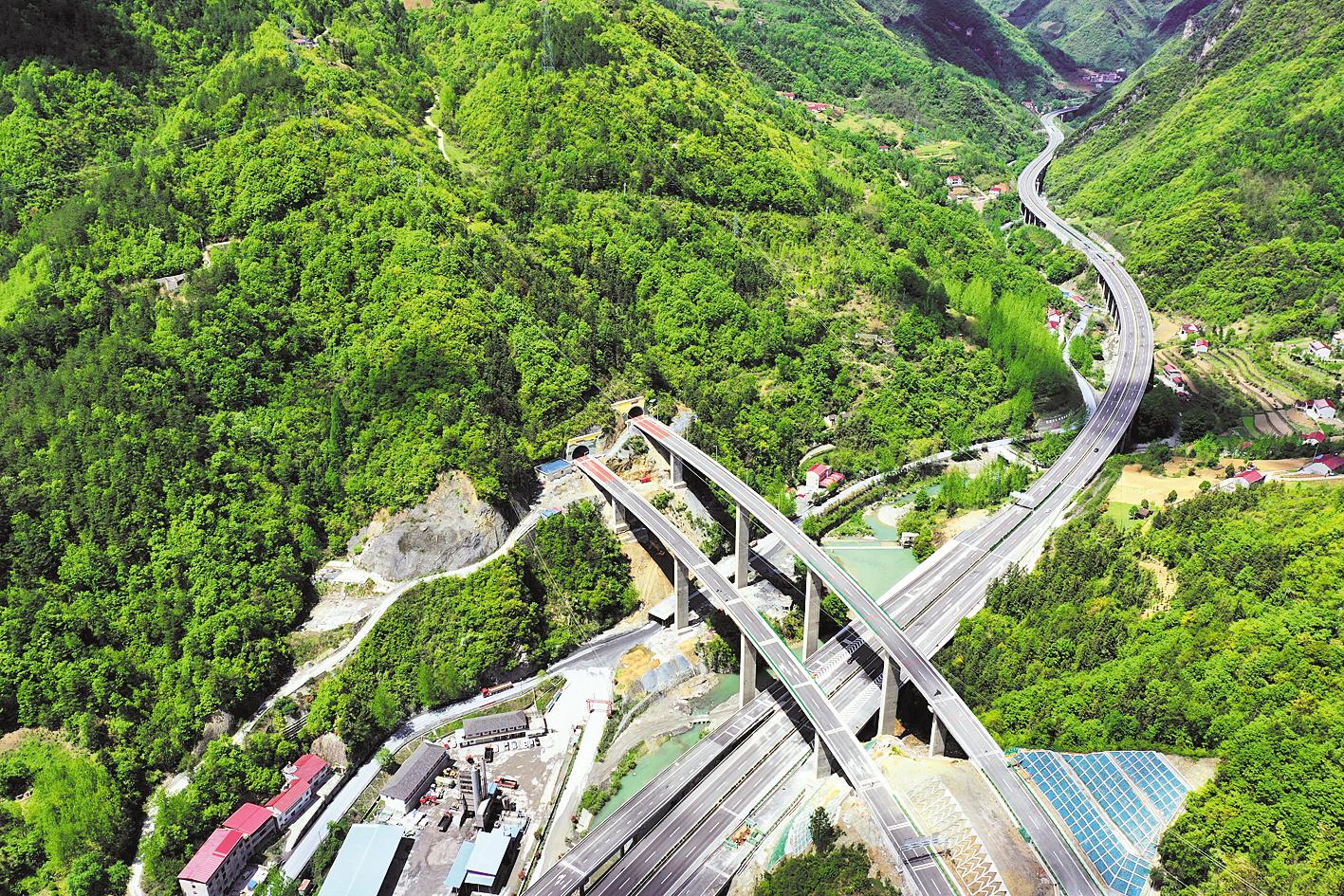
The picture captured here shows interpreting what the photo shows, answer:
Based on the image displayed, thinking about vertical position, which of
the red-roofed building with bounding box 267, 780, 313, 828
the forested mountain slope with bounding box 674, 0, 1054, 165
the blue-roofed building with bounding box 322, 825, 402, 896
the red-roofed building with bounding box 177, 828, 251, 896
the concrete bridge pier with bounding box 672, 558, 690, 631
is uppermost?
the forested mountain slope with bounding box 674, 0, 1054, 165

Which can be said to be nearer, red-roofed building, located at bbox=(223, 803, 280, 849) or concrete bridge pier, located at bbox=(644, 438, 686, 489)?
red-roofed building, located at bbox=(223, 803, 280, 849)

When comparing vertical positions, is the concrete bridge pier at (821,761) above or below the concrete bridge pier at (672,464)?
below

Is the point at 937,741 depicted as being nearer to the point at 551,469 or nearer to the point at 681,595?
the point at 681,595

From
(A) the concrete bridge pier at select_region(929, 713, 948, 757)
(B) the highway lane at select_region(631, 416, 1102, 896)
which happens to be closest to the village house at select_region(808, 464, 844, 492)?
(B) the highway lane at select_region(631, 416, 1102, 896)

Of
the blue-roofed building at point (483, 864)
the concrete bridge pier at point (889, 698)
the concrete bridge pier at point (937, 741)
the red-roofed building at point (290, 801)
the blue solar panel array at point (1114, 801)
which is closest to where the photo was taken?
the blue solar panel array at point (1114, 801)

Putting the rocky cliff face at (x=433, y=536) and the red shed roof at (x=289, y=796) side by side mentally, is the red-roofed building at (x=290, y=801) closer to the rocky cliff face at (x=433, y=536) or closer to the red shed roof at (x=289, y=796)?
the red shed roof at (x=289, y=796)

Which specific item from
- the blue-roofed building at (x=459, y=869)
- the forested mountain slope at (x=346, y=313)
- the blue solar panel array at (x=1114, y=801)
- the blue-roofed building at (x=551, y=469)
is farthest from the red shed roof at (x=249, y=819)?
the blue solar panel array at (x=1114, y=801)

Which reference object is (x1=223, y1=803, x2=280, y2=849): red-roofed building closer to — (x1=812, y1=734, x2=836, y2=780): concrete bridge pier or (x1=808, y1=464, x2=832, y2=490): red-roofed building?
(x1=812, y1=734, x2=836, y2=780): concrete bridge pier
